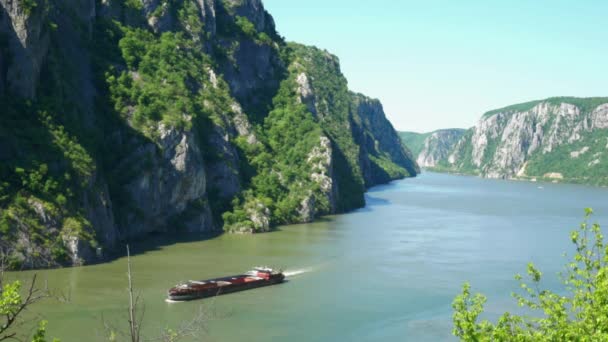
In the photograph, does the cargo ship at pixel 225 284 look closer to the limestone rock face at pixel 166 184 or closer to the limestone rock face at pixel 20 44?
the limestone rock face at pixel 166 184

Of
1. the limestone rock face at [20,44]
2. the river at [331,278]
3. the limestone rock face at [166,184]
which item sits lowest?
the river at [331,278]

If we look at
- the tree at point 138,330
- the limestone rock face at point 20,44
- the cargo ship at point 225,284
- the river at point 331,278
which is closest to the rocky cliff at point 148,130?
the limestone rock face at point 20,44

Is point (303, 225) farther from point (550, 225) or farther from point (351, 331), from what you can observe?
point (351, 331)

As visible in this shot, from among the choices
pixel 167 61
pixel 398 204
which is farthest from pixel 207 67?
pixel 398 204

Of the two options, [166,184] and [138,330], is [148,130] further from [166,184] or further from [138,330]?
[138,330]

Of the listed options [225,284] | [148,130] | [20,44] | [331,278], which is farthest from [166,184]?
[225,284]

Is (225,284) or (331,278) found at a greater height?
(225,284)
